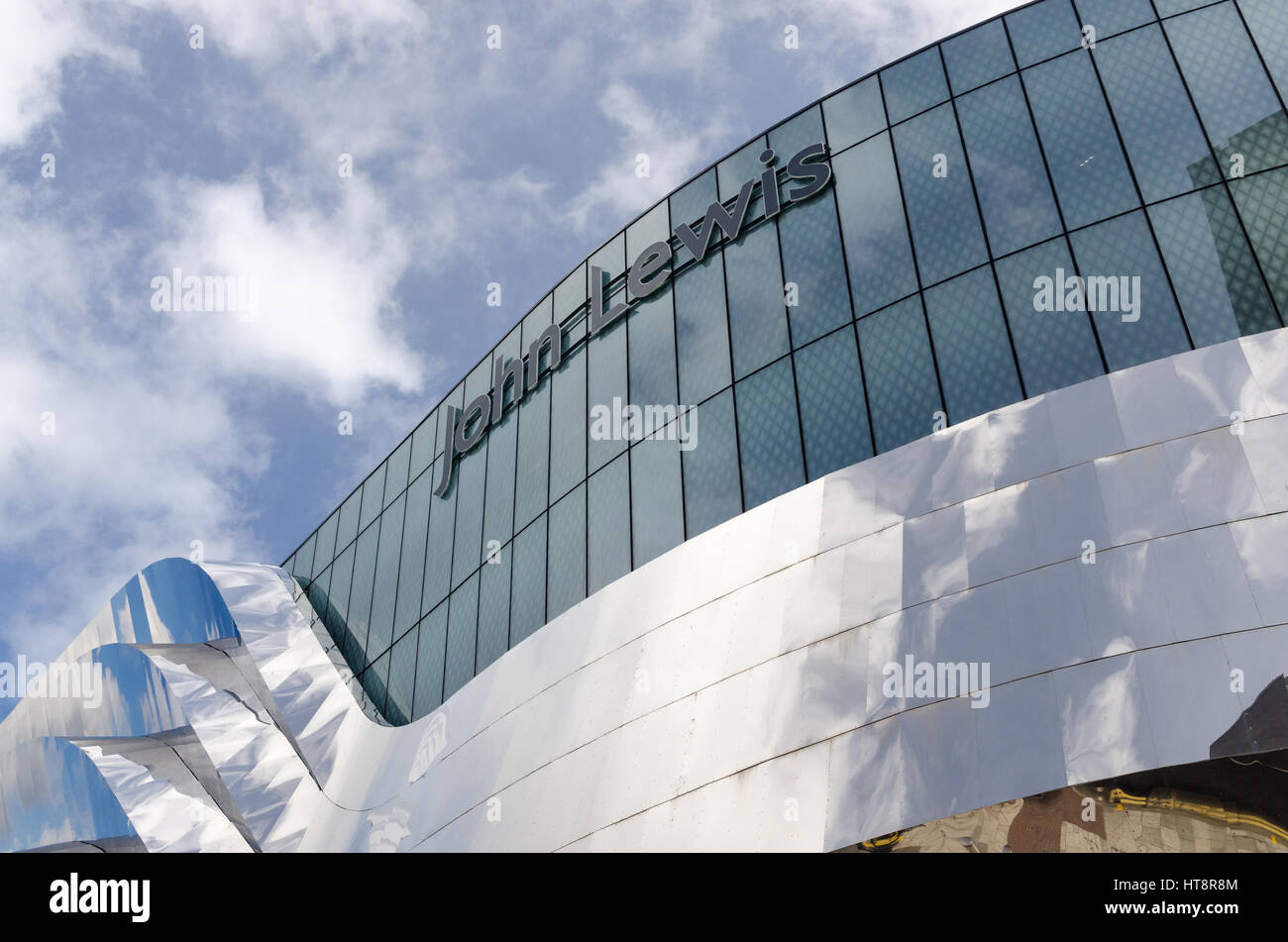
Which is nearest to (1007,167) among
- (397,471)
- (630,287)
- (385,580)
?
(630,287)

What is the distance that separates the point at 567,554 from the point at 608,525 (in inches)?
43.1

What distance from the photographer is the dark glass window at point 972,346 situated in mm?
15055

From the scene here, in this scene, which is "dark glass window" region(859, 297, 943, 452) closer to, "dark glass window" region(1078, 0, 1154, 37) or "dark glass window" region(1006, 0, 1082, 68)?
"dark glass window" region(1006, 0, 1082, 68)

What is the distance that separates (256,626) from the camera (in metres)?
26.2

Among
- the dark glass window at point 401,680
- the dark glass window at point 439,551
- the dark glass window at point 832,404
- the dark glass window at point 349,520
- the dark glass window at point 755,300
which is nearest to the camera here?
the dark glass window at point 832,404

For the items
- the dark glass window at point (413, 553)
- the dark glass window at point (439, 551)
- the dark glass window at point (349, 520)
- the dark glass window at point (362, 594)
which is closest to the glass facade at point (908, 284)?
the dark glass window at point (439, 551)

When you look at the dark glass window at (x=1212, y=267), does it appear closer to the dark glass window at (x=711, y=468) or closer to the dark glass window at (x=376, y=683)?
the dark glass window at (x=711, y=468)

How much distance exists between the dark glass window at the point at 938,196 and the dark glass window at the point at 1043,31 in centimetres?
141

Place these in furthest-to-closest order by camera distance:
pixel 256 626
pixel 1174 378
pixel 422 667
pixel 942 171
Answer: pixel 256 626, pixel 422 667, pixel 942 171, pixel 1174 378

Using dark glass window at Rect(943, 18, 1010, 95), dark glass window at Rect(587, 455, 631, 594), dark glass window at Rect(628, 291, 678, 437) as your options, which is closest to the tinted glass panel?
dark glass window at Rect(587, 455, 631, 594)
